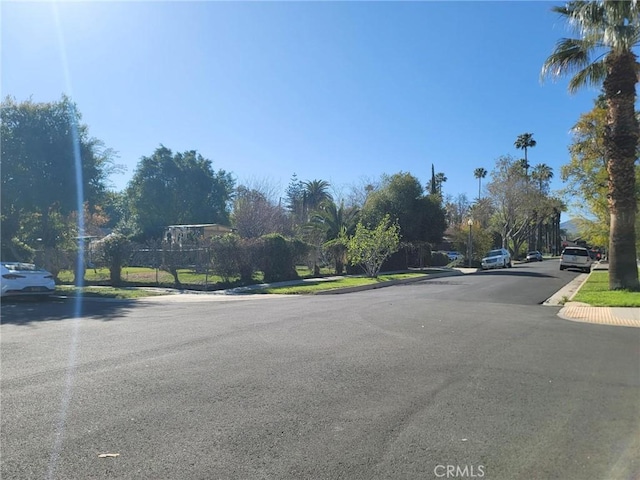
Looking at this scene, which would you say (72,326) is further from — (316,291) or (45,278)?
(316,291)

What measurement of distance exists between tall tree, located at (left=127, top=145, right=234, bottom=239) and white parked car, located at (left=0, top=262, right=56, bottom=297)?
31.8 meters

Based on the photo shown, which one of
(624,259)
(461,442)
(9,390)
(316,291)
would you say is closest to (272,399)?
(461,442)

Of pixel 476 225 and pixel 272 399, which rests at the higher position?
pixel 476 225

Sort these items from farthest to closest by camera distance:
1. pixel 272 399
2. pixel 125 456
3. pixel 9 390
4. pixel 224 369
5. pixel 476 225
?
pixel 476 225 → pixel 224 369 → pixel 9 390 → pixel 272 399 → pixel 125 456

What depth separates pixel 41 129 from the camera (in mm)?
22453

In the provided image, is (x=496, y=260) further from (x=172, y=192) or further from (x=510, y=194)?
(x=172, y=192)

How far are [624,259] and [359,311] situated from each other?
11.3m

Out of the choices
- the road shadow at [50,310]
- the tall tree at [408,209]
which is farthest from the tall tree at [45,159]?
the tall tree at [408,209]

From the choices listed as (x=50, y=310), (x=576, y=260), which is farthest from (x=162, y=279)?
(x=576, y=260)

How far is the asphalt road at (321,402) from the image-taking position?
12.9ft

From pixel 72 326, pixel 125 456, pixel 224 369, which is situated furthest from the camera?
pixel 72 326

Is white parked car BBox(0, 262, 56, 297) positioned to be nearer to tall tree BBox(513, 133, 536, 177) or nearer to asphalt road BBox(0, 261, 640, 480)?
asphalt road BBox(0, 261, 640, 480)

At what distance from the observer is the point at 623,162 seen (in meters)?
17.8

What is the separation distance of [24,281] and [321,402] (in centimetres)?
1646
